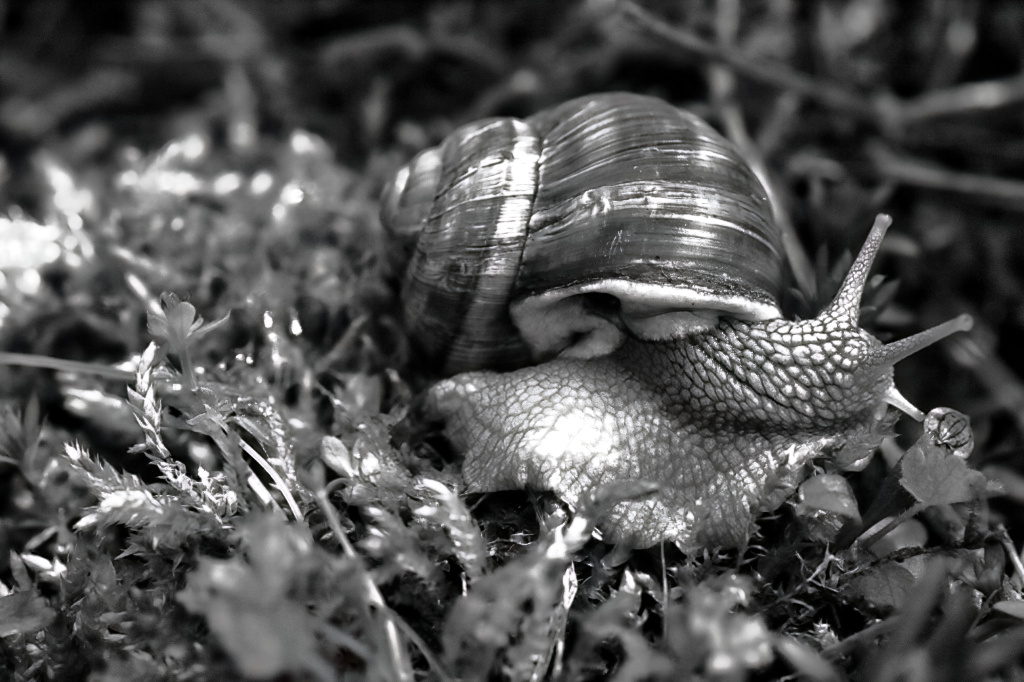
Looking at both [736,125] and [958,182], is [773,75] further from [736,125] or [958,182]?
[958,182]

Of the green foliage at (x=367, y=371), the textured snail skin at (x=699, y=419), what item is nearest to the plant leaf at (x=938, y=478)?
the green foliage at (x=367, y=371)

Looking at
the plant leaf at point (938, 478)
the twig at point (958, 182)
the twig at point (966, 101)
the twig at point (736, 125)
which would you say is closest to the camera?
the plant leaf at point (938, 478)

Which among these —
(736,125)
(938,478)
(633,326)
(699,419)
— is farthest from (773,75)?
(938,478)

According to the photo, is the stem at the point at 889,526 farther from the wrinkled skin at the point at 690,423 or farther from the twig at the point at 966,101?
the twig at the point at 966,101

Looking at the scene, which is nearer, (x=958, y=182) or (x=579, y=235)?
(x=579, y=235)

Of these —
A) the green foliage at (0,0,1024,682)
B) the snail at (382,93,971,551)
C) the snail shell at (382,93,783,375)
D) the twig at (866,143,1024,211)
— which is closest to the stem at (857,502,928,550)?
the green foliage at (0,0,1024,682)

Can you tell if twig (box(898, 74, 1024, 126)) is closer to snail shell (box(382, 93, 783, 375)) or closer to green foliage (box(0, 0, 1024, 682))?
green foliage (box(0, 0, 1024, 682))

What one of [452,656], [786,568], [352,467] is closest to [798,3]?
[786,568]

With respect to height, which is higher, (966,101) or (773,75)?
(773,75)
